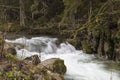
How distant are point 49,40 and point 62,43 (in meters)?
1.21

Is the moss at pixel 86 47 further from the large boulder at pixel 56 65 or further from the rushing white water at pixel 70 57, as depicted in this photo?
the large boulder at pixel 56 65

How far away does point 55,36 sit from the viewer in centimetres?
2016

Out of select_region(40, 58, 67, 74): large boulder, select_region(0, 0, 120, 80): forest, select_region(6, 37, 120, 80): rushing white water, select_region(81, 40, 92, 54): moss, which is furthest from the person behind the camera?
select_region(81, 40, 92, 54): moss

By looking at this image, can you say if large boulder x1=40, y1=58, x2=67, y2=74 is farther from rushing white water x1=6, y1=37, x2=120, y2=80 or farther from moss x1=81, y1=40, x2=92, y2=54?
moss x1=81, y1=40, x2=92, y2=54

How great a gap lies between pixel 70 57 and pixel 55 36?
246 inches

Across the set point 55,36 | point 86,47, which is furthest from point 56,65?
point 55,36

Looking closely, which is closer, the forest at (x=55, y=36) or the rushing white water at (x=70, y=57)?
the forest at (x=55, y=36)

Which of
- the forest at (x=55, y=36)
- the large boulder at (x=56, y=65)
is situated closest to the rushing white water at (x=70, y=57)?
the forest at (x=55, y=36)

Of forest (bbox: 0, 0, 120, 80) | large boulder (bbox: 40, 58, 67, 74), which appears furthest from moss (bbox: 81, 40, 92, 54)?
large boulder (bbox: 40, 58, 67, 74)

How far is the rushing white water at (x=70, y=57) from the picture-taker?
10.2m

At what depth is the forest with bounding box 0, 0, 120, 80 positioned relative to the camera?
492 cm

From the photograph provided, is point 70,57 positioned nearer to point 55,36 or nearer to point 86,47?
point 86,47

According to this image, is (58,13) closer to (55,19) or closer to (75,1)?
(55,19)

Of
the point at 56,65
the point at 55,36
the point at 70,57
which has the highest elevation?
the point at 55,36
